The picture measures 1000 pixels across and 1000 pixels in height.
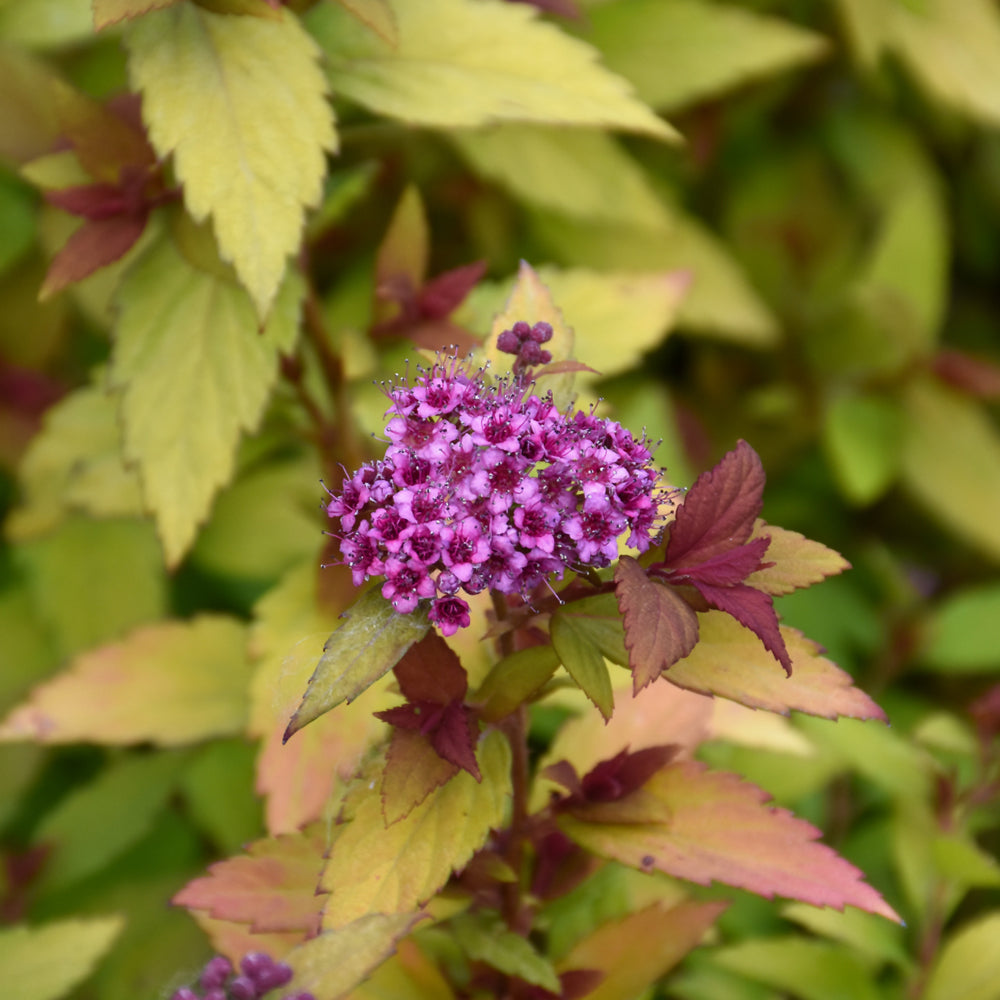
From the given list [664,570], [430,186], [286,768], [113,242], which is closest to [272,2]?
[113,242]

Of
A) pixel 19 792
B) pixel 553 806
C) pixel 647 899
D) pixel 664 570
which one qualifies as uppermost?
pixel 664 570

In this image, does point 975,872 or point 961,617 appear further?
point 961,617

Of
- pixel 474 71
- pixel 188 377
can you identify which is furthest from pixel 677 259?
pixel 188 377

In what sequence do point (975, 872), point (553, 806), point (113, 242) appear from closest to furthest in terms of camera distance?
point (553, 806)
point (113, 242)
point (975, 872)

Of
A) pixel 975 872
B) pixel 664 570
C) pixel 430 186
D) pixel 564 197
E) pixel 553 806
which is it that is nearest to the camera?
pixel 664 570

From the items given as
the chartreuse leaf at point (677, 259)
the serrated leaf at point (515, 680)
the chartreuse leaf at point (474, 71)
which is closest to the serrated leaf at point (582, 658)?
the serrated leaf at point (515, 680)

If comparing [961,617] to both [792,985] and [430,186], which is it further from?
[430,186]

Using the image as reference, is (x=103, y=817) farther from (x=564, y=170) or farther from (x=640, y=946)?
(x=564, y=170)
